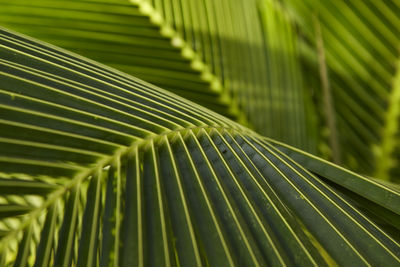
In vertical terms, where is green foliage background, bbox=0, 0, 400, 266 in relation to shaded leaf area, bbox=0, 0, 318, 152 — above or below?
below

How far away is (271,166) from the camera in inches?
19.3

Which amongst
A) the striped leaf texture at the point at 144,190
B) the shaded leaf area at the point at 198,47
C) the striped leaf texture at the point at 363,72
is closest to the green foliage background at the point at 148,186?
the striped leaf texture at the point at 144,190

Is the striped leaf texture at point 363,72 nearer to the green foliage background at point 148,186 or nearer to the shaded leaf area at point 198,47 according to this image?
the shaded leaf area at point 198,47

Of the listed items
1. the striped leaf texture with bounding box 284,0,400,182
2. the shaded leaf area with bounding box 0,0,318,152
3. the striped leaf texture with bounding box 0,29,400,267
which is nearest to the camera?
the striped leaf texture with bounding box 0,29,400,267

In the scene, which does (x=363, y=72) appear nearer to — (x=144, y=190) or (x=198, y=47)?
(x=198, y=47)

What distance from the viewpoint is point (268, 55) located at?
1.12 meters

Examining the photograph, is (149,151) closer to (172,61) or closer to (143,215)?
(143,215)

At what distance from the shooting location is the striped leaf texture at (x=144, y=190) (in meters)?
0.39

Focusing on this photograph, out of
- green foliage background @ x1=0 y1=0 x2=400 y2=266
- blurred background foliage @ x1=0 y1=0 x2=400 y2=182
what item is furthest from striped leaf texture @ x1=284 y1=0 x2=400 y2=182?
green foliage background @ x1=0 y1=0 x2=400 y2=266

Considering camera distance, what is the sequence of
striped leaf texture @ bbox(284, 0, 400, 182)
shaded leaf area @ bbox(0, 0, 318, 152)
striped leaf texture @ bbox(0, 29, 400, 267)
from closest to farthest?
striped leaf texture @ bbox(0, 29, 400, 267) → shaded leaf area @ bbox(0, 0, 318, 152) → striped leaf texture @ bbox(284, 0, 400, 182)

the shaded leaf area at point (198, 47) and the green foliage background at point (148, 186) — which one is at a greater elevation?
the shaded leaf area at point (198, 47)

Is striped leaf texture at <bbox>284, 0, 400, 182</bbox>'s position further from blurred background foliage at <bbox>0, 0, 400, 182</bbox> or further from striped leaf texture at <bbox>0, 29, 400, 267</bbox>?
striped leaf texture at <bbox>0, 29, 400, 267</bbox>

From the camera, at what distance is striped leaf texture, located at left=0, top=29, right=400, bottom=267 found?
1.28ft

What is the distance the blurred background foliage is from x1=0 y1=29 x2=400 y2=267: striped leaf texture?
0.47m
